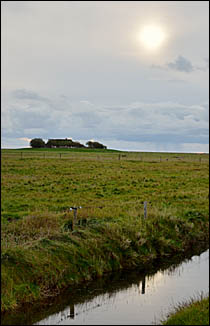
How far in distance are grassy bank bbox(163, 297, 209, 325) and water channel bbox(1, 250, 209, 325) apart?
490mm

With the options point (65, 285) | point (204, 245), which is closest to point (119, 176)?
point (204, 245)

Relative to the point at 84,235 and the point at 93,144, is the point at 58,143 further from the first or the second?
the point at 84,235

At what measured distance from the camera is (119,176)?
32.6m

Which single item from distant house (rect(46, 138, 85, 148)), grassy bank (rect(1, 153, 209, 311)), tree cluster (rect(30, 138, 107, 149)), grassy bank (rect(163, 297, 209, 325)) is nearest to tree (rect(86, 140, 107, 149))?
tree cluster (rect(30, 138, 107, 149))

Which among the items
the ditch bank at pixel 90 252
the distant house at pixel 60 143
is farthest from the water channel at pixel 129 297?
the distant house at pixel 60 143

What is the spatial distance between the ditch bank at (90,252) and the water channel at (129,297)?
359mm

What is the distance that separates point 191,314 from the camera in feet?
29.2

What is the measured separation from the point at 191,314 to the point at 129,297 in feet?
9.25

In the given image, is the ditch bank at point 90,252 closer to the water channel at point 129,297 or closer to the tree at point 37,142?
the water channel at point 129,297

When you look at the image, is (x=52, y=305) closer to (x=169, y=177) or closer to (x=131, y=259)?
(x=131, y=259)

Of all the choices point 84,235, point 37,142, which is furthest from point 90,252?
point 37,142

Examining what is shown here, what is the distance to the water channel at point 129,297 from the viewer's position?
9789mm

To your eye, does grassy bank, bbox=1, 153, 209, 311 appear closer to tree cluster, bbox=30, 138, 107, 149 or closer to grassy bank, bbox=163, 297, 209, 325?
grassy bank, bbox=163, 297, 209, 325

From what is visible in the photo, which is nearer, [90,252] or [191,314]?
[191,314]
